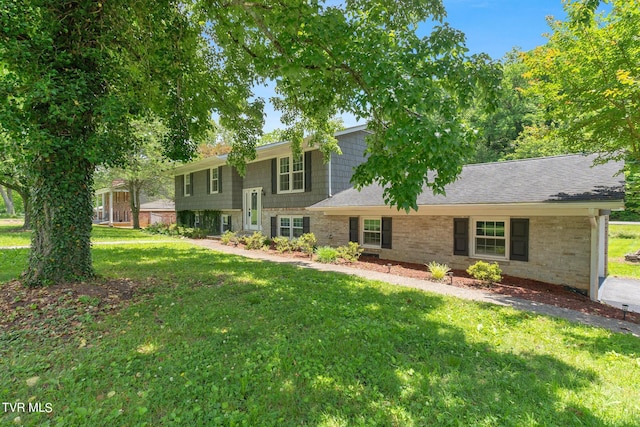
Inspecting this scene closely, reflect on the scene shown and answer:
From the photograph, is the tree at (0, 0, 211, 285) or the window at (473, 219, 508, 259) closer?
the tree at (0, 0, 211, 285)

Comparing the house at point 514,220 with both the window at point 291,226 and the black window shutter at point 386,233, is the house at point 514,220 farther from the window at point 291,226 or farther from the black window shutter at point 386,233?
the window at point 291,226

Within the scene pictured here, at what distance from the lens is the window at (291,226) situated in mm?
15852

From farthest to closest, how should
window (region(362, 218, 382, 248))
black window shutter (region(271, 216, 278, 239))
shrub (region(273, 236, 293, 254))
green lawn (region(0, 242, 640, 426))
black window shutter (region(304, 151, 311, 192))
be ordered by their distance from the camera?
black window shutter (region(271, 216, 278, 239)) → black window shutter (region(304, 151, 311, 192)) → shrub (region(273, 236, 293, 254)) → window (region(362, 218, 382, 248)) → green lawn (region(0, 242, 640, 426))

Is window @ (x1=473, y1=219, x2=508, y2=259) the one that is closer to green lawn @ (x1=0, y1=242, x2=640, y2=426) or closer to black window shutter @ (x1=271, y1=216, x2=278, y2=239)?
green lawn @ (x1=0, y1=242, x2=640, y2=426)

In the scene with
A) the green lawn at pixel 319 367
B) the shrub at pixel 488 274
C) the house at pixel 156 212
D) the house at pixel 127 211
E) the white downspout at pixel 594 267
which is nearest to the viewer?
the green lawn at pixel 319 367

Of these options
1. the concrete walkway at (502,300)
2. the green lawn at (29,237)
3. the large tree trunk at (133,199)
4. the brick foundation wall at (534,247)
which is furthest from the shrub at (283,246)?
the large tree trunk at (133,199)

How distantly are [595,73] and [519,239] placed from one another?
4.52 m

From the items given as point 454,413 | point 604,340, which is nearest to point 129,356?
point 454,413

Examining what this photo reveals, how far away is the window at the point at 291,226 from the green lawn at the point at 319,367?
10.1 meters

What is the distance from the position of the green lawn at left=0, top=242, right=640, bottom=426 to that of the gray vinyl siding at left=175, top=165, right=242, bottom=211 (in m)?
13.3

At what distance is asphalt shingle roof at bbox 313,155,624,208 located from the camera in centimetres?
806

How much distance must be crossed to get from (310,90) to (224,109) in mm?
4368

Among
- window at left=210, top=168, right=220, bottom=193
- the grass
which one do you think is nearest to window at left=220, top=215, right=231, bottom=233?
window at left=210, top=168, right=220, bottom=193

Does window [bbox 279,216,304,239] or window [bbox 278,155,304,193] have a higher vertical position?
window [bbox 278,155,304,193]
